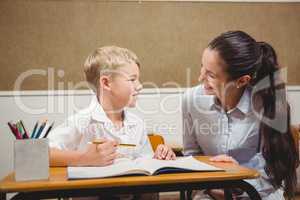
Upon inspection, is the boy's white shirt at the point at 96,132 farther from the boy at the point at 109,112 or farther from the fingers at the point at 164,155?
the fingers at the point at 164,155

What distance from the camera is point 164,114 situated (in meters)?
1.78

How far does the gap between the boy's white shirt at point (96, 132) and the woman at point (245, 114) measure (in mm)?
241

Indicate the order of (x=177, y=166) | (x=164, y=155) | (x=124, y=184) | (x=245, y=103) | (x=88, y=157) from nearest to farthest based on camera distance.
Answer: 1. (x=124, y=184)
2. (x=177, y=166)
3. (x=88, y=157)
4. (x=164, y=155)
5. (x=245, y=103)

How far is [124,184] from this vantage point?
0.92 metres

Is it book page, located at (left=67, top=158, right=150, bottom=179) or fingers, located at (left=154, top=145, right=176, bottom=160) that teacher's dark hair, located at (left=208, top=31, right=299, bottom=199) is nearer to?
fingers, located at (left=154, top=145, right=176, bottom=160)

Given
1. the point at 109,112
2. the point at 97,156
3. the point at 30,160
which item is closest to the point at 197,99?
the point at 109,112

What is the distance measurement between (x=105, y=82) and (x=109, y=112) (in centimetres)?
13

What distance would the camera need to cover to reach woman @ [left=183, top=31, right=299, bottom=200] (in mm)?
1616

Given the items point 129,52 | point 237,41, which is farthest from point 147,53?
point 237,41

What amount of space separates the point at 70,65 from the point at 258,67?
0.80m

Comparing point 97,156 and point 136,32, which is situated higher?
point 136,32

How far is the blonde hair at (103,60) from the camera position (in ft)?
5.42

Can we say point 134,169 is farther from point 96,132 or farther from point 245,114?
point 245,114

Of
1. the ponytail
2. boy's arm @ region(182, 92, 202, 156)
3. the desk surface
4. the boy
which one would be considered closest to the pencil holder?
the desk surface
